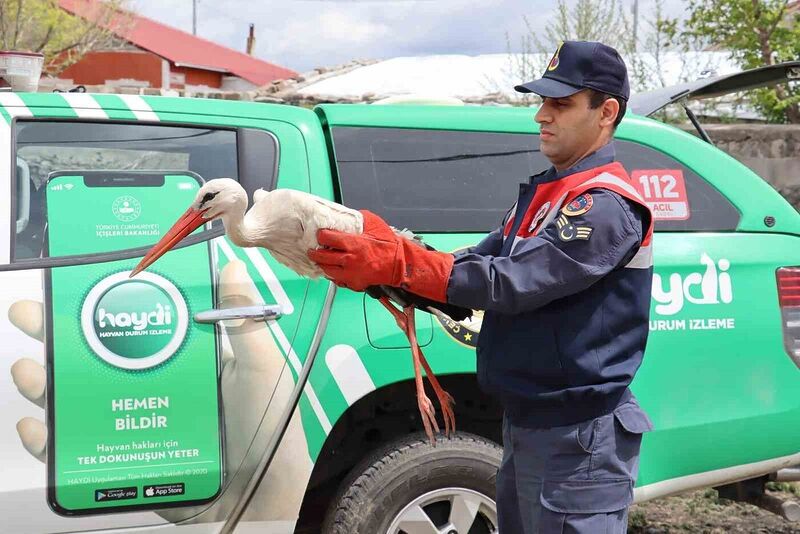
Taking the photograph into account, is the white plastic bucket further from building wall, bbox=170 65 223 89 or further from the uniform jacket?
building wall, bbox=170 65 223 89

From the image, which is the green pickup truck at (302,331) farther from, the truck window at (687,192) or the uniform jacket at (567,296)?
the uniform jacket at (567,296)

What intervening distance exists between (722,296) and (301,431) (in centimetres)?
150

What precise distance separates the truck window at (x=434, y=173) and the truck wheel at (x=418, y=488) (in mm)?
739

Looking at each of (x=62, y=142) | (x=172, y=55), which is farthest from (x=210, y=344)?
(x=172, y=55)

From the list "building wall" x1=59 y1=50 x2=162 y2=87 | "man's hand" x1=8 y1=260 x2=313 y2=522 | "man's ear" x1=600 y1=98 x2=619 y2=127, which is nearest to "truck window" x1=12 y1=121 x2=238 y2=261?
"man's hand" x1=8 y1=260 x2=313 y2=522

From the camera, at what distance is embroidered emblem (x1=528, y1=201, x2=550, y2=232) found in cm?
214

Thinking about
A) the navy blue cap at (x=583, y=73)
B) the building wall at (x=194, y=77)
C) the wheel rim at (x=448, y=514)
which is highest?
the building wall at (x=194, y=77)

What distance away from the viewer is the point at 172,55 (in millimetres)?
24672

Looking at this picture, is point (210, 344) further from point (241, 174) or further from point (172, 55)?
point (172, 55)

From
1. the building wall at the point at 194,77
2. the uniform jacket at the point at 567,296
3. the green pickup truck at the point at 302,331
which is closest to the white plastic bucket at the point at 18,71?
the green pickup truck at the point at 302,331

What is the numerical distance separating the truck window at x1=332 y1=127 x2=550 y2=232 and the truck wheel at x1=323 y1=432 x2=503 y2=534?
29.1 inches

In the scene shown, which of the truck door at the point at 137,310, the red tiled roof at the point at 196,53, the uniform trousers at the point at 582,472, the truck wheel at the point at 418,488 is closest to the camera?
the uniform trousers at the point at 582,472

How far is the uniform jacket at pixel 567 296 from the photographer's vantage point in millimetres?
1955

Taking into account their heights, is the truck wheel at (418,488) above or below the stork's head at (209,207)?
below
